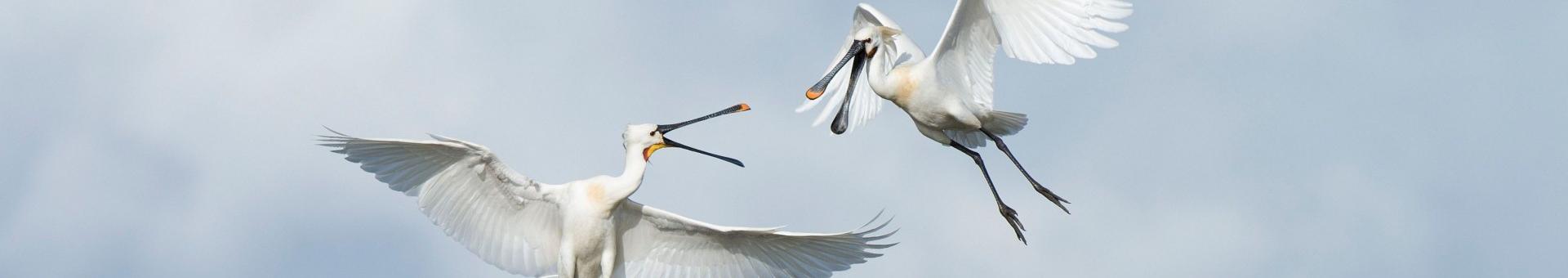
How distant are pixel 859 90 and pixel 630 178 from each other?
373 centimetres

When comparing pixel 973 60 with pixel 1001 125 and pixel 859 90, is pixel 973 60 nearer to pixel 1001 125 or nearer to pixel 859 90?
pixel 1001 125

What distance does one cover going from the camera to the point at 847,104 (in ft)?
74.4

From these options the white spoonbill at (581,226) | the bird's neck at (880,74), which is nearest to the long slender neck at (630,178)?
the white spoonbill at (581,226)

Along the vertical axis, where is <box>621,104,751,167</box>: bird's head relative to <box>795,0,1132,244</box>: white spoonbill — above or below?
below

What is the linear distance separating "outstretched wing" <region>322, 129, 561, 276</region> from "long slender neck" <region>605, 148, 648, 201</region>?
1.84 ft

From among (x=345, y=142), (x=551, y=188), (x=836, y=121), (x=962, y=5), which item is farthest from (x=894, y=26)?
(x=345, y=142)

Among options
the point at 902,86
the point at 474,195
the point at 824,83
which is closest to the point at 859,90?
the point at 824,83

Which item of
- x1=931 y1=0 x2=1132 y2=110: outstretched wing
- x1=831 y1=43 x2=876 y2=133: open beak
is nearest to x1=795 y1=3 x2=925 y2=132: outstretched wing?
x1=831 y1=43 x2=876 y2=133: open beak

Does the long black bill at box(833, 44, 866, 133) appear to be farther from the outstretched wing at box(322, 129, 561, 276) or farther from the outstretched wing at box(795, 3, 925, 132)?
the outstretched wing at box(322, 129, 561, 276)

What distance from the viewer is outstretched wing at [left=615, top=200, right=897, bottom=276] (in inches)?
814

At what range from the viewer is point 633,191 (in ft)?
67.1

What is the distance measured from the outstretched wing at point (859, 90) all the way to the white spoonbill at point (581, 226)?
217cm

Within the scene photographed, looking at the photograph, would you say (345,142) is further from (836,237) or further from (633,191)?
(836,237)

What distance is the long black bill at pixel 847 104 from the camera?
22.3 meters
